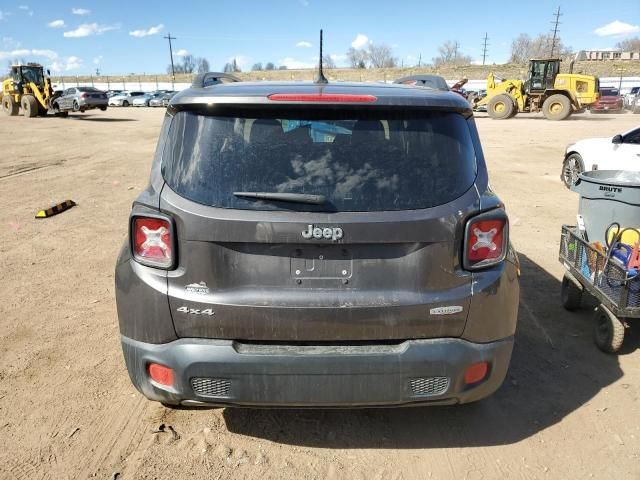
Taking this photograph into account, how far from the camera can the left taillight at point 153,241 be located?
7.71ft

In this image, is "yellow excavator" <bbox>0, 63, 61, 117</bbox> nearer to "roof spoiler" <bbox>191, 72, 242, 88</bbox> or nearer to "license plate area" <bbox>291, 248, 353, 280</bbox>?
"roof spoiler" <bbox>191, 72, 242, 88</bbox>

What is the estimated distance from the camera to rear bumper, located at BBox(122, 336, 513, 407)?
2330mm

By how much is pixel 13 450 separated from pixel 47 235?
15.1ft

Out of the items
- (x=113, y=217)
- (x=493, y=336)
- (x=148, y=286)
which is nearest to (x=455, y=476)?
(x=493, y=336)

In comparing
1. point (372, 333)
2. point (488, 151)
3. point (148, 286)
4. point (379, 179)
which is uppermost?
point (379, 179)

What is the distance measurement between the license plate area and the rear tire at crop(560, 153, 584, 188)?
864 cm

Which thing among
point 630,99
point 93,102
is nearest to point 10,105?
point 93,102

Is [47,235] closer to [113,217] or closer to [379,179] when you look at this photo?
[113,217]

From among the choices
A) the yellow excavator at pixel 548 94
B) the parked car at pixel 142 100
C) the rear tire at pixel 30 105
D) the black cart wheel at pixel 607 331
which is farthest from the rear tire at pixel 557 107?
the parked car at pixel 142 100

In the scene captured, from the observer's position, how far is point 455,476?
2600 mm

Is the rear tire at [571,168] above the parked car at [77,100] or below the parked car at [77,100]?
below

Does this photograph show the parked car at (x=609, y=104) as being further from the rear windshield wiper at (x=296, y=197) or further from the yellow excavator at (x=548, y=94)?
the rear windshield wiper at (x=296, y=197)

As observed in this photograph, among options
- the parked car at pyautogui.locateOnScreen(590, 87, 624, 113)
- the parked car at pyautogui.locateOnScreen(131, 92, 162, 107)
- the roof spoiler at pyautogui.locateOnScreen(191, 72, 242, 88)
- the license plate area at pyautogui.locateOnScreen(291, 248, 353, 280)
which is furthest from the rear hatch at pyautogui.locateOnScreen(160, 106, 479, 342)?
the parked car at pyautogui.locateOnScreen(131, 92, 162, 107)

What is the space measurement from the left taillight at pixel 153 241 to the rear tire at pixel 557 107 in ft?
96.5
